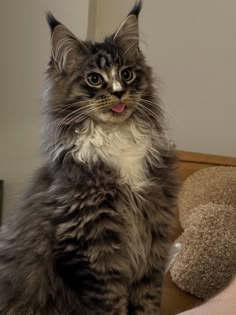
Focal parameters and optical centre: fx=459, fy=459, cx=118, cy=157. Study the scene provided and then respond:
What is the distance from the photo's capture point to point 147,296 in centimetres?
131

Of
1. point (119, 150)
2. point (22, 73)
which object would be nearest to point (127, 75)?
point (119, 150)

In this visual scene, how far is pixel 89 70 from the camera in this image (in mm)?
1249

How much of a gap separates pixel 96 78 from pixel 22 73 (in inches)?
41.5

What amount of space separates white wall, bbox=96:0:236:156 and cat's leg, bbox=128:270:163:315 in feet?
3.15

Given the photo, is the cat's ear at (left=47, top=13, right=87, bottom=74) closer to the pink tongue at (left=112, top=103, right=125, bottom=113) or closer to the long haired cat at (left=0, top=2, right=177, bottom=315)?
the long haired cat at (left=0, top=2, right=177, bottom=315)

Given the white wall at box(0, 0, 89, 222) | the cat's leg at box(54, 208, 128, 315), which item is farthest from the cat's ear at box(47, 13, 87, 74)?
the white wall at box(0, 0, 89, 222)

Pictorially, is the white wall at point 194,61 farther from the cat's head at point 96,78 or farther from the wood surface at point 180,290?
the cat's head at point 96,78

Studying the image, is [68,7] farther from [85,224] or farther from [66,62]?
[85,224]

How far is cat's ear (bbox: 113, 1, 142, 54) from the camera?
52.4 inches

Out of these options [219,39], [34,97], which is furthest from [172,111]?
[34,97]

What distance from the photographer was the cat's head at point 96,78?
1.22 m

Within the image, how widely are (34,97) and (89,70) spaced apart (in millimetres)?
1011

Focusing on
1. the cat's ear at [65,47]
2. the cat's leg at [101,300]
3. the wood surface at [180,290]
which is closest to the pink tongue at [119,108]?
the cat's ear at [65,47]

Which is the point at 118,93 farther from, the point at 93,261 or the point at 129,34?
the point at 93,261
